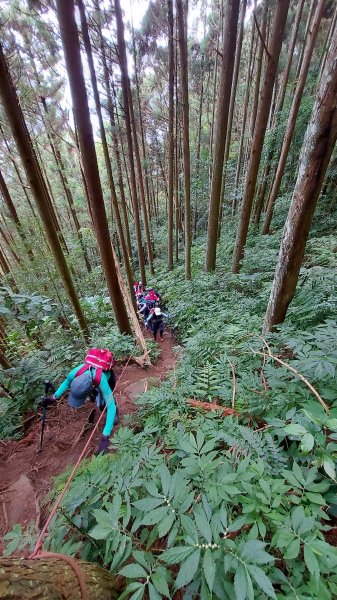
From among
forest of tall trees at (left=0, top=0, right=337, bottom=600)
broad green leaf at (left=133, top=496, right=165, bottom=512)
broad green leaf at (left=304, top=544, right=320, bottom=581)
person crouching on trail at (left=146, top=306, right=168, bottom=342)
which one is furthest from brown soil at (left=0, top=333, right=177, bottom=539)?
person crouching on trail at (left=146, top=306, right=168, bottom=342)

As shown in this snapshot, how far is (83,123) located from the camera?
162 inches

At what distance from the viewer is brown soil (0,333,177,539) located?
2.95 meters

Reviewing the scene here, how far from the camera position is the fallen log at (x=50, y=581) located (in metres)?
0.87

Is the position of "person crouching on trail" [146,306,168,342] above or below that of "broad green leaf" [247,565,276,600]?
below

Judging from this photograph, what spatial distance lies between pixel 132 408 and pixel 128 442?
2341mm

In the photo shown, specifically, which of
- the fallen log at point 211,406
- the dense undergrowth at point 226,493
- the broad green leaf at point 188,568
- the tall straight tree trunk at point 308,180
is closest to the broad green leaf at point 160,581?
the dense undergrowth at point 226,493

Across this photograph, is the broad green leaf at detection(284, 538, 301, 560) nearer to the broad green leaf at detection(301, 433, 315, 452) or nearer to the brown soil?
the broad green leaf at detection(301, 433, 315, 452)

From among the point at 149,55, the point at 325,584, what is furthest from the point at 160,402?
the point at 149,55

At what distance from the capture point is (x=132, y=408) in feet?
14.4

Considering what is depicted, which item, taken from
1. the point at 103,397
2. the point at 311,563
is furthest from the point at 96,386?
the point at 311,563

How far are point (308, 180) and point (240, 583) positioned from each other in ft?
9.54

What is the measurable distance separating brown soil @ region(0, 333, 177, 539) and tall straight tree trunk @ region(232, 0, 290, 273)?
549cm

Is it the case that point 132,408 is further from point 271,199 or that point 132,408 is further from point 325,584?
point 271,199

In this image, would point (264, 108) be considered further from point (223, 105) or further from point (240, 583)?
point (240, 583)
